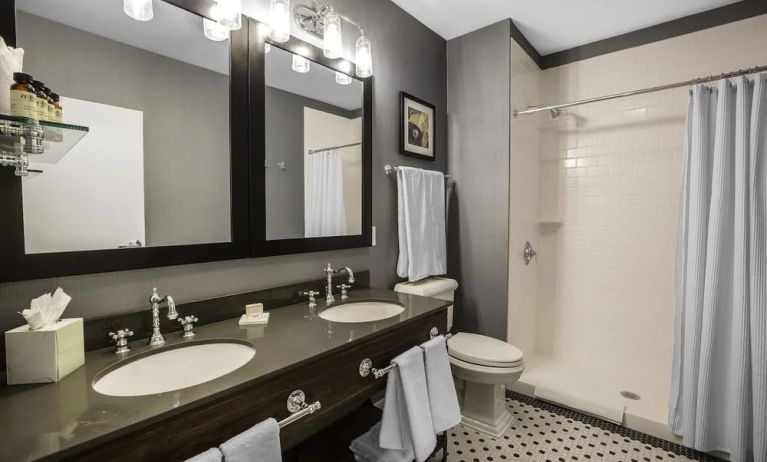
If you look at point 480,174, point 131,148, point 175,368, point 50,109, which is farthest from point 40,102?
point 480,174

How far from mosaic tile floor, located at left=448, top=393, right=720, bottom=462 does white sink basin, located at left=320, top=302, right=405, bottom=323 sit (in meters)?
0.85

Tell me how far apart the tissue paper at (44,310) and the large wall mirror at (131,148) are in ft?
0.45

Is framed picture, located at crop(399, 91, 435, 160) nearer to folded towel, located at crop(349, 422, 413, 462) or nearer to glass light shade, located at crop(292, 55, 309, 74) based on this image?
glass light shade, located at crop(292, 55, 309, 74)

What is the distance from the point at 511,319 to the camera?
2.47 m

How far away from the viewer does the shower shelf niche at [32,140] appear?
2.55 feet

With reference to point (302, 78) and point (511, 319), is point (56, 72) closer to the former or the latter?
point (302, 78)

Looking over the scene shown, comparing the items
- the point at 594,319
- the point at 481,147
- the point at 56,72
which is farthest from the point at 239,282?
the point at 594,319

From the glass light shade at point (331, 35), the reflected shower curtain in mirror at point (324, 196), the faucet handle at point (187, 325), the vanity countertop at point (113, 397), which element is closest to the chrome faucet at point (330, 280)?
the reflected shower curtain in mirror at point (324, 196)

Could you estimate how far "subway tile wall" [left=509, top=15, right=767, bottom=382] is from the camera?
2.40 m

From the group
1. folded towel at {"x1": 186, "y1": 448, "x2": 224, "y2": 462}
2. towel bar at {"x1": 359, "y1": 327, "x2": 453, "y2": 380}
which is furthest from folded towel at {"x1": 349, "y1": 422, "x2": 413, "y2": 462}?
folded towel at {"x1": 186, "y1": 448, "x2": 224, "y2": 462}

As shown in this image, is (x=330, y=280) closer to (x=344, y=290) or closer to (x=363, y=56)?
(x=344, y=290)

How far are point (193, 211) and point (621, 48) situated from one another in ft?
9.82

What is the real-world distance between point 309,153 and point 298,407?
109 centimetres

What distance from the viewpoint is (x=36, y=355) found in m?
0.84
